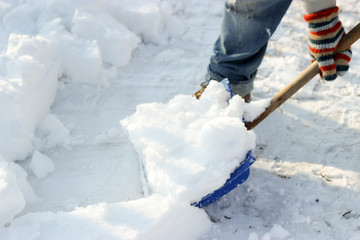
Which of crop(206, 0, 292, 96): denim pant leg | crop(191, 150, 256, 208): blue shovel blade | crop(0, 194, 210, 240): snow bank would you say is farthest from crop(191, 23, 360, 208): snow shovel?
crop(206, 0, 292, 96): denim pant leg

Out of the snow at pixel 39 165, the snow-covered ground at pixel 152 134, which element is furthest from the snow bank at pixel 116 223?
the snow at pixel 39 165

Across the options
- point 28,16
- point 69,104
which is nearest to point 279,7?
point 69,104

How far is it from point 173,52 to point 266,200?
1287mm

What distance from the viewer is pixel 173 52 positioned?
2.61 meters

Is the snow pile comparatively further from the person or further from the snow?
the snow

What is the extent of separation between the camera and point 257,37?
1.89 metres

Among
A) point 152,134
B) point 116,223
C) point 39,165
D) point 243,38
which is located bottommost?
point 39,165

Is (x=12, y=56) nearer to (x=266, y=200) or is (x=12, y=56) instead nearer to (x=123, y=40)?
(x=123, y=40)

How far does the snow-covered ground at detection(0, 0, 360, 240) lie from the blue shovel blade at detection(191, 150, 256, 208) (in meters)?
0.04

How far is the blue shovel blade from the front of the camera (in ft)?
5.08

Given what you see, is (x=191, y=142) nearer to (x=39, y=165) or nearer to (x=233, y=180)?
(x=233, y=180)

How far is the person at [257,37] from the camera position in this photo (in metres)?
1.75

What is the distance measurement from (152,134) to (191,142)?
6.8 inches

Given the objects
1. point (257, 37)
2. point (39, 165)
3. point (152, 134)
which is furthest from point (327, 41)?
point (39, 165)
